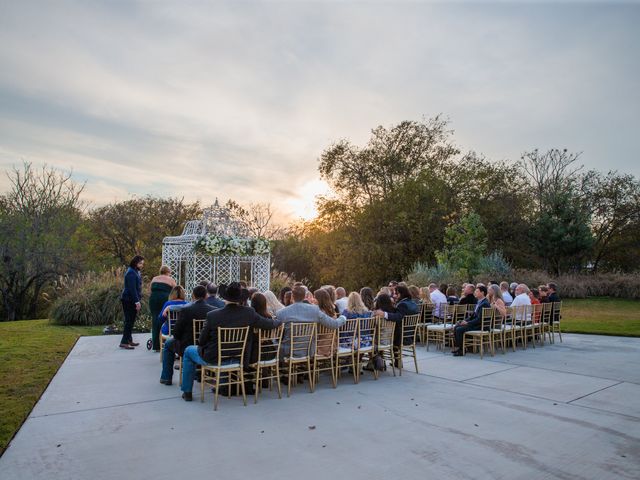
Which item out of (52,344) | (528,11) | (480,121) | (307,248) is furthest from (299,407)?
(307,248)

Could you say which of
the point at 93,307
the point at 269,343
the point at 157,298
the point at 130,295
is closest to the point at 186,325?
the point at 269,343

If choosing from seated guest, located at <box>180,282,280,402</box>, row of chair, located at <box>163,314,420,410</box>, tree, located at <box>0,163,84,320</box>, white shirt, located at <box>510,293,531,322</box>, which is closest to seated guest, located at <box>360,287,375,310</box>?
row of chair, located at <box>163,314,420,410</box>

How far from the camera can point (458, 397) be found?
5484 mm

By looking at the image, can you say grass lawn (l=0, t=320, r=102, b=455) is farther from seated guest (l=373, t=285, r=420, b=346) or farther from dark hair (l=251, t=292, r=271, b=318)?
seated guest (l=373, t=285, r=420, b=346)

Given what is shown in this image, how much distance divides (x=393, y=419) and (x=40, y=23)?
10.0m

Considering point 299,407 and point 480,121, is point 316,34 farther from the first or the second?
point 299,407

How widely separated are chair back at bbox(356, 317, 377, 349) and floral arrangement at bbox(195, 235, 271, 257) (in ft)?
19.7

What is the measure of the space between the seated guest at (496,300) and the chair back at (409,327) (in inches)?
77.6

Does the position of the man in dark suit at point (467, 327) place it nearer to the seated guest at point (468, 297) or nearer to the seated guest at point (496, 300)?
the seated guest at point (496, 300)

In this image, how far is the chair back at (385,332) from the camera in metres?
6.56

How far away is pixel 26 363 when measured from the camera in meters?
7.18

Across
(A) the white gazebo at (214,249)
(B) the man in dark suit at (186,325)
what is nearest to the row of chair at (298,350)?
(B) the man in dark suit at (186,325)

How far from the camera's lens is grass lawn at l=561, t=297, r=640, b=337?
460 inches

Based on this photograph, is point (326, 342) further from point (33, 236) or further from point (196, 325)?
point (33, 236)
